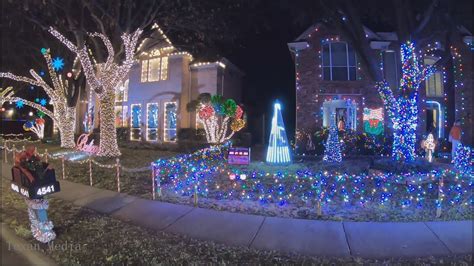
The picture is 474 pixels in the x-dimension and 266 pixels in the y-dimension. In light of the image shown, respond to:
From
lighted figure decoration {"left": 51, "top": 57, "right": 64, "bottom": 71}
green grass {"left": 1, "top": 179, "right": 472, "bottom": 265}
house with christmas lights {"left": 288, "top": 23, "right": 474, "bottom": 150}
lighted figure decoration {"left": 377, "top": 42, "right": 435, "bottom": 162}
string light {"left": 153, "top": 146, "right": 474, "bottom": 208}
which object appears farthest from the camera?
lighted figure decoration {"left": 51, "top": 57, "right": 64, "bottom": 71}

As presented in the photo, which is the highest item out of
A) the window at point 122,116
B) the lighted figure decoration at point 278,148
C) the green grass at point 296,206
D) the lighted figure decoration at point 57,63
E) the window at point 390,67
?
the lighted figure decoration at point 57,63

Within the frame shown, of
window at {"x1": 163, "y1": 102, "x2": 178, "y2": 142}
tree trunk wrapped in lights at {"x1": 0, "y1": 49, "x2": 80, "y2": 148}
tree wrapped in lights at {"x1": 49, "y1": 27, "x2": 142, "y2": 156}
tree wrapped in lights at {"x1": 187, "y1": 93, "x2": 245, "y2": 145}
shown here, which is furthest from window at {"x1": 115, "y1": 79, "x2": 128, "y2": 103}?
tree wrapped in lights at {"x1": 49, "y1": 27, "x2": 142, "y2": 156}

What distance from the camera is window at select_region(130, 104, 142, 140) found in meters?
23.6

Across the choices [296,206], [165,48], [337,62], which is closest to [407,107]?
[296,206]

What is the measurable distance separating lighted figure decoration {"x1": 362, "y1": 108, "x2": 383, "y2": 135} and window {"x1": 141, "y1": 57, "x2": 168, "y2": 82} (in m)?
11.2

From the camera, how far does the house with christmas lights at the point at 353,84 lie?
19.2m

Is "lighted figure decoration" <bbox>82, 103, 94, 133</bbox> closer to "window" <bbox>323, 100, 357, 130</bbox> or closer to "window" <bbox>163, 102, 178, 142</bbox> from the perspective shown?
"window" <bbox>163, 102, 178, 142</bbox>

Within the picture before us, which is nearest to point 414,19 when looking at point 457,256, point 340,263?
point 457,256

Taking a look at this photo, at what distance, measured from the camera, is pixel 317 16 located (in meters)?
12.4

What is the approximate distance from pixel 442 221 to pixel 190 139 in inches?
591

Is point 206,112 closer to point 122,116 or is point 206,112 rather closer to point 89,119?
point 122,116

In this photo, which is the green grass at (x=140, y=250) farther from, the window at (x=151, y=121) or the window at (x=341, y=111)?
the window at (x=151, y=121)

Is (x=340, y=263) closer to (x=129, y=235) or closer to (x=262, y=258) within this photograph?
(x=262, y=258)

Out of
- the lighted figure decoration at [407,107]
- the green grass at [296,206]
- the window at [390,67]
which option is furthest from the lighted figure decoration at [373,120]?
the green grass at [296,206]
